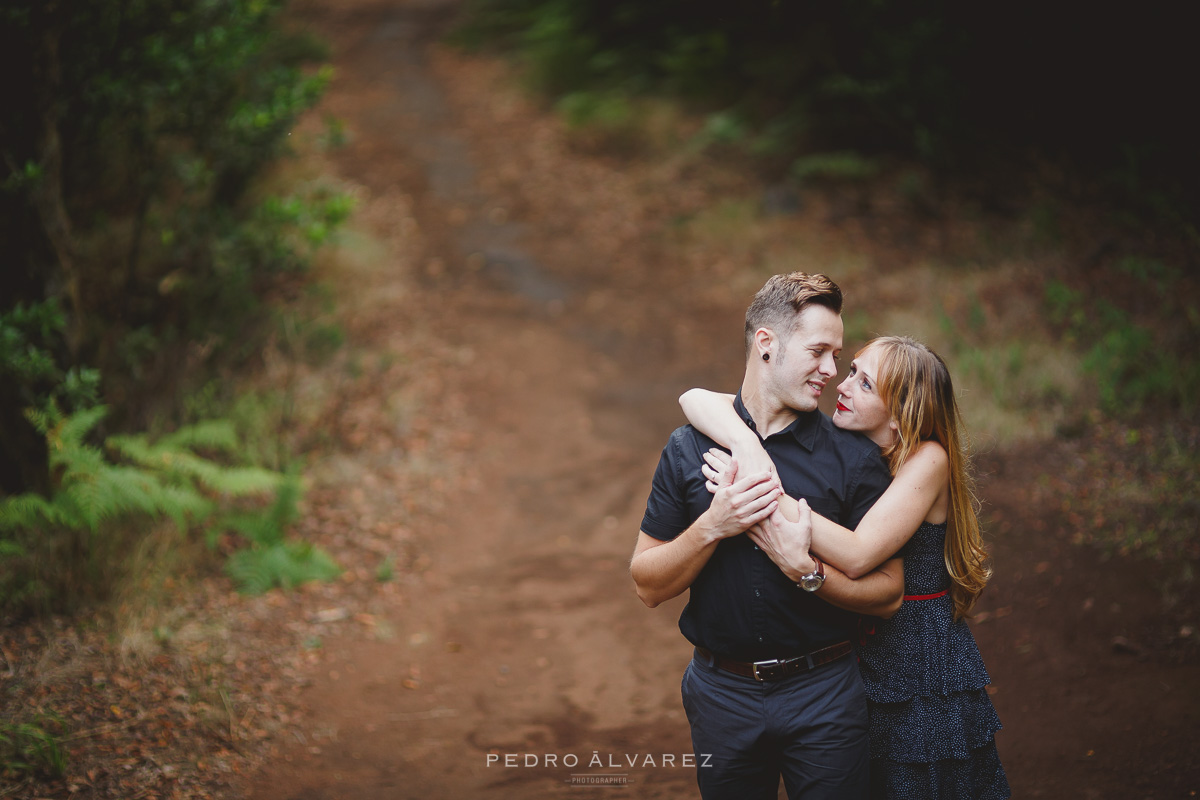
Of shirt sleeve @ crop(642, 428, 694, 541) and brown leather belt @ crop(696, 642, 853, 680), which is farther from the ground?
shirt sleeve @ crop(642, 428, 694, 541)

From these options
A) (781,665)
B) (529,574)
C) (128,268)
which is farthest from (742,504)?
(128,268)

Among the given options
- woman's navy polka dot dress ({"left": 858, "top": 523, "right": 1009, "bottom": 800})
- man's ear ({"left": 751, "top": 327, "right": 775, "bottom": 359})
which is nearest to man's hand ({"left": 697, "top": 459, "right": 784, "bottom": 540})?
man's ear ({"left": 751, "top": 327, "right": 775, "bottom": 359})

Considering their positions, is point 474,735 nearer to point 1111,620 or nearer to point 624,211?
point 1111,620

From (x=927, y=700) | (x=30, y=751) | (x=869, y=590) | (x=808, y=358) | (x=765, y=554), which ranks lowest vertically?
→ (x=30, y=751)

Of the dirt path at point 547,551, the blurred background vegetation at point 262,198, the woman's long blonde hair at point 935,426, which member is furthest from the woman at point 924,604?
the blurred background vegetation at point 262,198

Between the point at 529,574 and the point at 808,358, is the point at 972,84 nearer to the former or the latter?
the point at 529,574

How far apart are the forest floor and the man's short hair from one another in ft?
9.14

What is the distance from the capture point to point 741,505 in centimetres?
252

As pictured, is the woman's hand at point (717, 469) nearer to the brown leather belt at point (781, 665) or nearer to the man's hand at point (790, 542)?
the man's hand at point (790, 542)

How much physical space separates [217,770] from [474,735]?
1.36 metres

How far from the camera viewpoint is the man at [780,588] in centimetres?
261

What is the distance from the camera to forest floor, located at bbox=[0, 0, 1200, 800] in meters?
4.45

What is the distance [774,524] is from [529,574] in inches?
167

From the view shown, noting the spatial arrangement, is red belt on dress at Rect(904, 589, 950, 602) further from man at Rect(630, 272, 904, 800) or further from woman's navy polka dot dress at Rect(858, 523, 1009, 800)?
man at Rect(630, 272, 904, 800)
